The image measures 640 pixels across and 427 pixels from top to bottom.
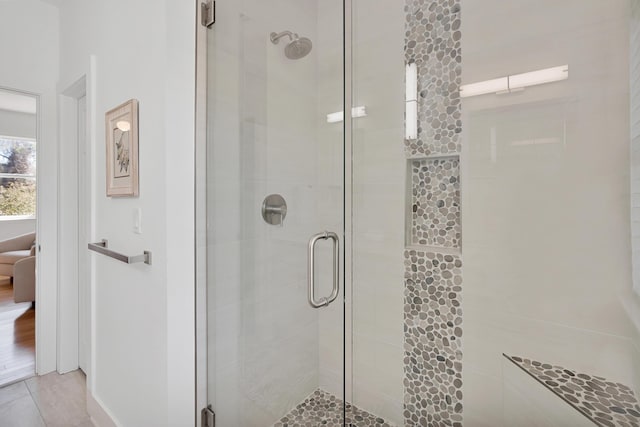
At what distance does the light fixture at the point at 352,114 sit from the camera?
4.71ft

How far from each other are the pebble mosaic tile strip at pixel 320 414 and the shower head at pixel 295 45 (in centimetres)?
161

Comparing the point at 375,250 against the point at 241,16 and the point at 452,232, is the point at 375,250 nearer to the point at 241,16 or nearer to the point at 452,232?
the point at 452,232

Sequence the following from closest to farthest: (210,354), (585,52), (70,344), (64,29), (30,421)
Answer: (585,52) → (210,354) → (30,421) → (64,29) → (70,344)

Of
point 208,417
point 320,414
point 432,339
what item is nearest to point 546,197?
point 432,339

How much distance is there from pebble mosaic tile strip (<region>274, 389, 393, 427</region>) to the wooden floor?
6.82 feet

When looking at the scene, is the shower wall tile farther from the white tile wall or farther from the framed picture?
the framed picture

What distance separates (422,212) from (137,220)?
4.45ft

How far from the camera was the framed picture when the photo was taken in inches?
55.8

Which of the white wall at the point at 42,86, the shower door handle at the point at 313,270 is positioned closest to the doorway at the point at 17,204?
the white wall at the point at 42,86

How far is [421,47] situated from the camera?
154cm

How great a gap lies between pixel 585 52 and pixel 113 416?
268 cm

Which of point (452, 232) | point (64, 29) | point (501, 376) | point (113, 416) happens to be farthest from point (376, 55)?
point (113, 416)

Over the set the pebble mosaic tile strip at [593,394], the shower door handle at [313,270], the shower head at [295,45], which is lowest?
the pebble mosaic tile strip at [593,394]

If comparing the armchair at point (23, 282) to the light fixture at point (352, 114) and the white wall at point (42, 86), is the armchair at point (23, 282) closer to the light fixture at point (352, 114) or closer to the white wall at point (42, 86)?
the white wall at point (42, 86)
